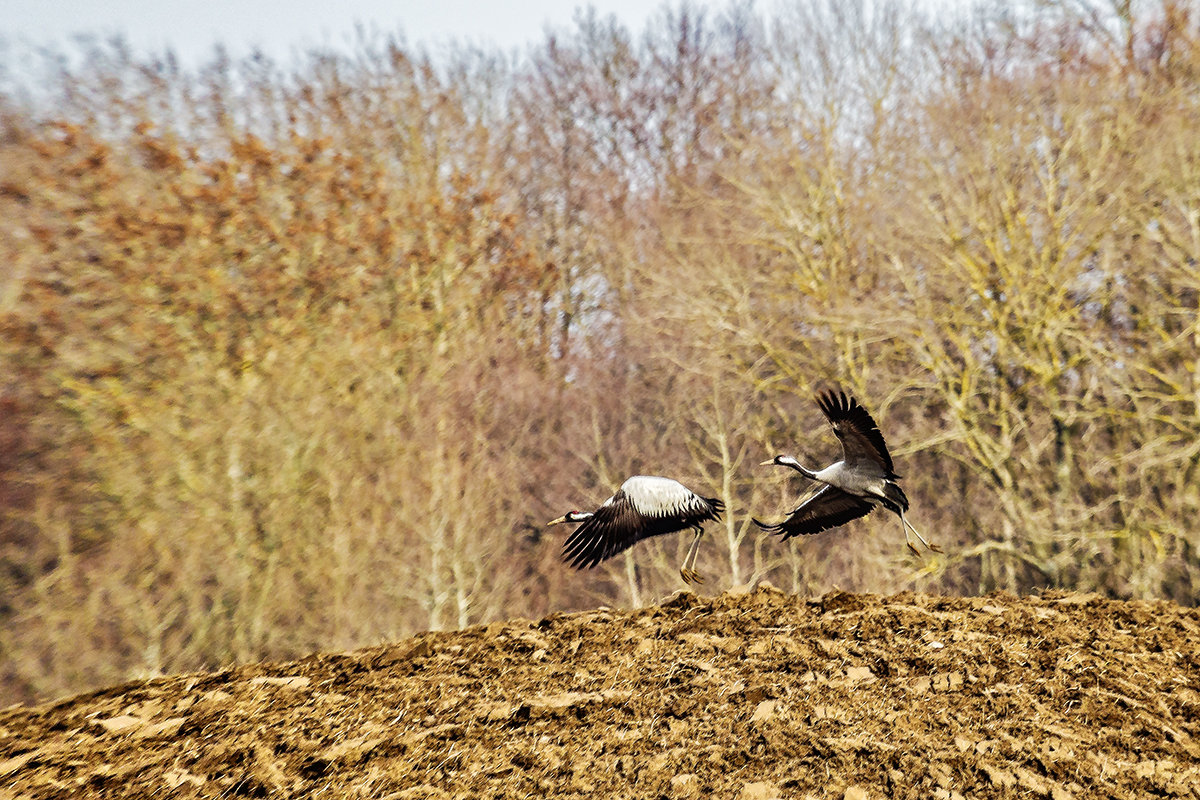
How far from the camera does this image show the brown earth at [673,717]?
3.90 m

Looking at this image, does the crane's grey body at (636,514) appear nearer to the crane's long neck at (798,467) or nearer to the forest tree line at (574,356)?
the crane's long neck at (798,467)

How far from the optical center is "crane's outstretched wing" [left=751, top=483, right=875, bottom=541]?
708cm

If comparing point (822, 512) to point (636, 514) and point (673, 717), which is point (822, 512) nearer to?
point (636, 514)

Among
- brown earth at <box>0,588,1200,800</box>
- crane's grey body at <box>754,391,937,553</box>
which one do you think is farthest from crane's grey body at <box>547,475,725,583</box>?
brown earth at <box>0,588,1200,800</box>

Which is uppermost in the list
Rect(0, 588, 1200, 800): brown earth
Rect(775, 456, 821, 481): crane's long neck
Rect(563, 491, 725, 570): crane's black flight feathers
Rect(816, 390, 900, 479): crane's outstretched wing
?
Rect(816, 390, 900, 479): crane's outstretched wing

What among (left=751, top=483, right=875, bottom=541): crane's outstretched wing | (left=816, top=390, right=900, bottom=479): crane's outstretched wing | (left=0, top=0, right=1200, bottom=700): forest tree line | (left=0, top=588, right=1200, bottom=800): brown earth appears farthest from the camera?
(left=0, top=0, right=1200, bottom=700): forest tree line

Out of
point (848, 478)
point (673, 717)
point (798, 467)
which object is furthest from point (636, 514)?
point (673, 717)

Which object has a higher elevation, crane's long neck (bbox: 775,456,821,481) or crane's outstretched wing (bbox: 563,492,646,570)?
crane's long neck (bbox: 775,456,821,481)

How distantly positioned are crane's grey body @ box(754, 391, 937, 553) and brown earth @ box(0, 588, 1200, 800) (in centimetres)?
113

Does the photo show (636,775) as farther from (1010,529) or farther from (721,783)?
(1010,529)

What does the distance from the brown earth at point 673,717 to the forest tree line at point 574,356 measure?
12718mm

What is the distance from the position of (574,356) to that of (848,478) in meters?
23.0

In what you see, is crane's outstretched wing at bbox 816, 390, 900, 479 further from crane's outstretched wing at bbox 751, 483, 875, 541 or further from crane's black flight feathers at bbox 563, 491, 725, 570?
crane's black flight feathers at bbox 563, 491, 725, 570

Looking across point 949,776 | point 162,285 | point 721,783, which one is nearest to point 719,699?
point 721,783
